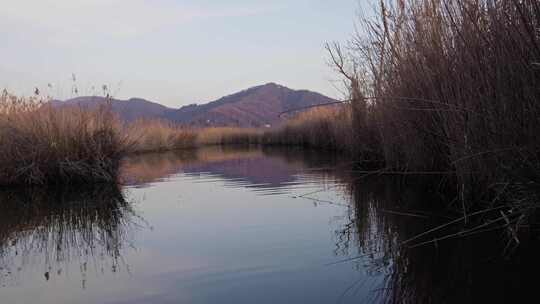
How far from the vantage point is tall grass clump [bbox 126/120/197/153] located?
57.2 feet

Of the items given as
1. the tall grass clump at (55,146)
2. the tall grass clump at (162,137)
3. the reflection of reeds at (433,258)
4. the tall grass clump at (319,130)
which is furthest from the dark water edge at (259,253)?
the tall grass clump at (162,137)

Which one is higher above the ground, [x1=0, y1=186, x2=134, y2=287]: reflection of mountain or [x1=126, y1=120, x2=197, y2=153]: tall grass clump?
[x1=126, y1=120, x2=197, y2=153]: tall grass clump

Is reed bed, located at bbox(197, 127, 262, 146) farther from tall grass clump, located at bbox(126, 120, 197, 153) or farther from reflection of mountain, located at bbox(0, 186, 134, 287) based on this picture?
reflection of mountain, located at bbox(0, 186, 134, 287)

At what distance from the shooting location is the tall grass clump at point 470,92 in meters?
2.07

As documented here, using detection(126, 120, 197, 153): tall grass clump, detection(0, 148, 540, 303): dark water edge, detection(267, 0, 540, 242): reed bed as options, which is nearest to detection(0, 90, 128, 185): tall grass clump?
detection(0, 148, 540, 303): dark water edge

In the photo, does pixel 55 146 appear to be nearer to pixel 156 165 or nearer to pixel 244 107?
pixel 156 165

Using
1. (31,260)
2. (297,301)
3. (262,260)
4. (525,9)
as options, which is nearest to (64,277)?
(31,260)

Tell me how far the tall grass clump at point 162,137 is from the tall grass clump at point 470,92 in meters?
13.0

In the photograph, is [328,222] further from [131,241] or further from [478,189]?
[131,241]

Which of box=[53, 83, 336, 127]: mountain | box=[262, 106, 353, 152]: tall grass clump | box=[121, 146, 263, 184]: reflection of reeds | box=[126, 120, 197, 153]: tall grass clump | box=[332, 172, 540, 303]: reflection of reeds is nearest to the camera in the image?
box=[332, 172, 540, 303]: reflection of reeds

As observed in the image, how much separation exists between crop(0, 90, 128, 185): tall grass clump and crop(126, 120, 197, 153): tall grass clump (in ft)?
30.9

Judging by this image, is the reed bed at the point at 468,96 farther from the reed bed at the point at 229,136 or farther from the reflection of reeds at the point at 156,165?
the reed bed at the point at 229,136

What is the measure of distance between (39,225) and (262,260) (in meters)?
2.23

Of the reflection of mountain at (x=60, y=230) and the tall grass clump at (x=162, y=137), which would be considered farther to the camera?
the tall grass clump at (x=162, y=137)
